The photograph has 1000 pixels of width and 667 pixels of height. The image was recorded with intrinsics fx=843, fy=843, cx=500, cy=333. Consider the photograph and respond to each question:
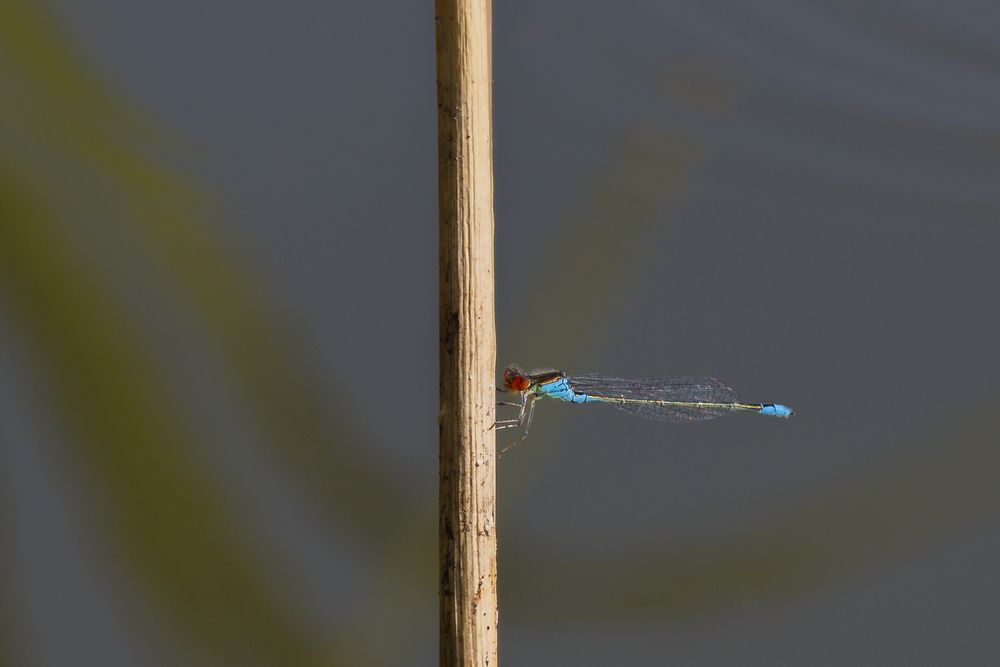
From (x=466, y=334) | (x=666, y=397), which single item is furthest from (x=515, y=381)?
(x=466, y=334)

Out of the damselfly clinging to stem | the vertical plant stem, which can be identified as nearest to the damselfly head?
the damselfly clinging to stem

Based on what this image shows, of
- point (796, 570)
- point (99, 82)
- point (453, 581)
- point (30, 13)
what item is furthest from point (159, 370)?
point (796, 570)

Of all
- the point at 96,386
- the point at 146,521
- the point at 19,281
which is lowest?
the point at 146,521

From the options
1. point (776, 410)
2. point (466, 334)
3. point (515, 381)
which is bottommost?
point (466, 334)

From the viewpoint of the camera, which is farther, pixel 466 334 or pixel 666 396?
pixel 666 396

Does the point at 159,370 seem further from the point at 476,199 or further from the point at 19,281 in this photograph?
the point at 476,199

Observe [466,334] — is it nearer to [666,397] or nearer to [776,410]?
[666,397]
